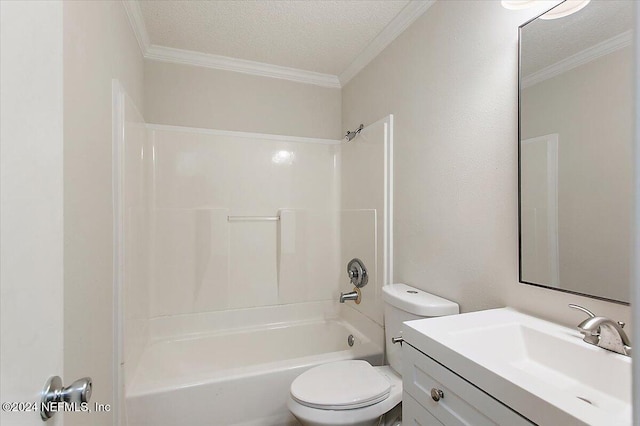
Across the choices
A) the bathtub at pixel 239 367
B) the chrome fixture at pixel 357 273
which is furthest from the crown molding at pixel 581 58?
the bathtub at pixel 239 367

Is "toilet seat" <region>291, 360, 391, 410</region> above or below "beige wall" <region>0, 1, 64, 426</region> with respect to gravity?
below

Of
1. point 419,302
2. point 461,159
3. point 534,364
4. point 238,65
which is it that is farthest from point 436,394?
point 238,65

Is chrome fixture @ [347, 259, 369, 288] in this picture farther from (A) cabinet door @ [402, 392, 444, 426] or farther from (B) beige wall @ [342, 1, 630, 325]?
(A) cabinet door @ [402, 392, 444, 426]

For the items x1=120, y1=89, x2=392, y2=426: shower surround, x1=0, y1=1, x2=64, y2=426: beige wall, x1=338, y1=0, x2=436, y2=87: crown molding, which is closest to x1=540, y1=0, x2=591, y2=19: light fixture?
x1=338, y1=0, x2=436, y2=87: crown molding

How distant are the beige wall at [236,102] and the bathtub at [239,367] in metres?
1.51

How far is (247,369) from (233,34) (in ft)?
6.70

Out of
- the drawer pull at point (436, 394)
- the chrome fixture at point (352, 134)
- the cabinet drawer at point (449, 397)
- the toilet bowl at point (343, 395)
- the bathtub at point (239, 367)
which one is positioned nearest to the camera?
the cabinet drawer at point (449, 397)

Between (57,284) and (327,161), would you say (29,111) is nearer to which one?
(57,284)

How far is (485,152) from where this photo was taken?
4.33ft

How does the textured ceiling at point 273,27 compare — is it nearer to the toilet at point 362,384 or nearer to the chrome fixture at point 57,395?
the toilet at point 362,384

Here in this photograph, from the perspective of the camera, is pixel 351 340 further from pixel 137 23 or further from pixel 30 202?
pixel 137 23

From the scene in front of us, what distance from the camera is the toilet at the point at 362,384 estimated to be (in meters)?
1.35

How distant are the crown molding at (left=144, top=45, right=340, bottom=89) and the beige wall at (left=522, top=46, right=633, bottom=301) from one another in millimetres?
1839

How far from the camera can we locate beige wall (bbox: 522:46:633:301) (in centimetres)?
89
